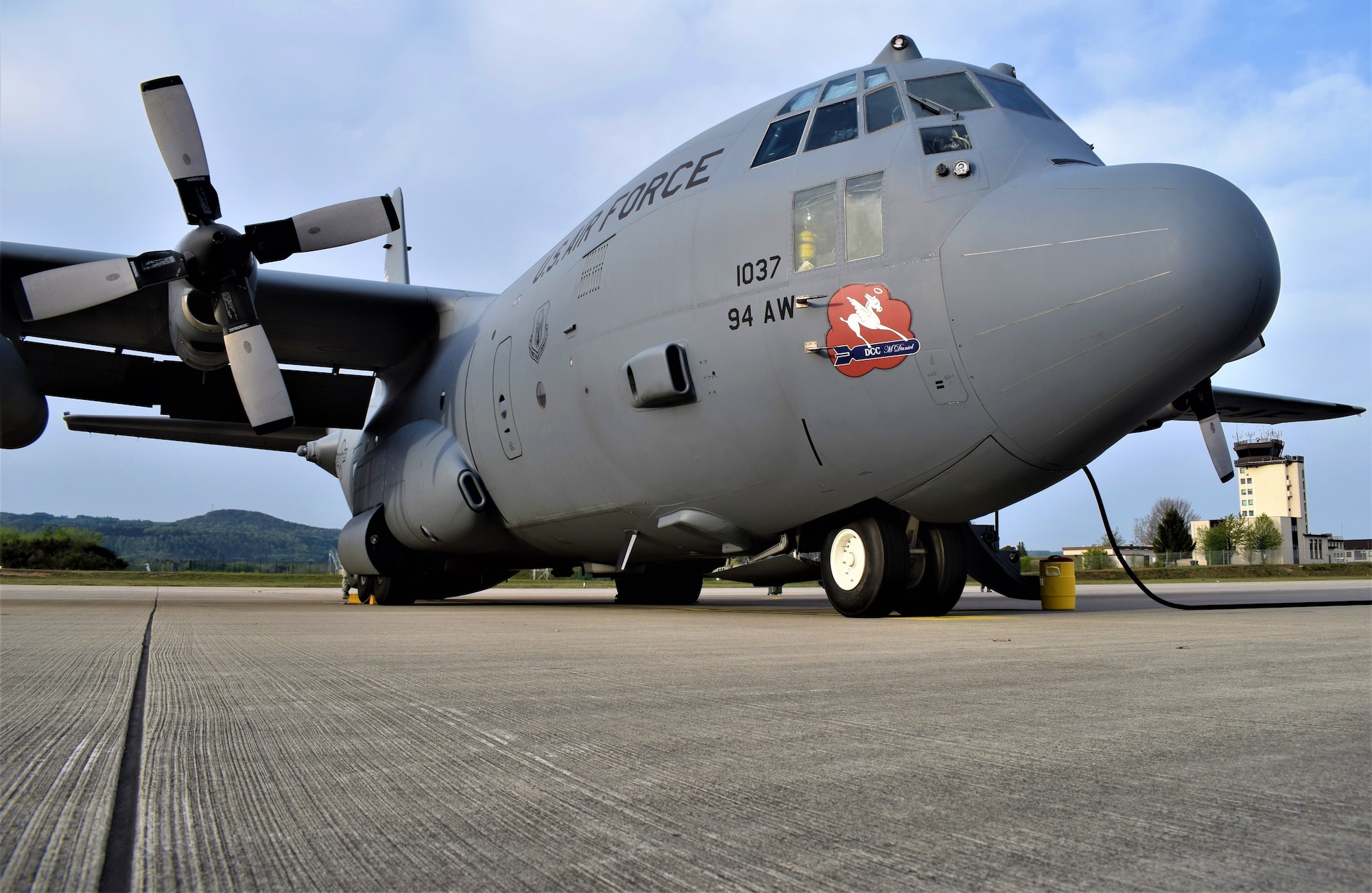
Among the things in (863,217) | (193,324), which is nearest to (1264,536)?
(863,217)

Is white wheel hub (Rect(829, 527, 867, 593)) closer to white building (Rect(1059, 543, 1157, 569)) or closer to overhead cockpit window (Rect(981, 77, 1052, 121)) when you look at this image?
overhead cockpit window (Rect(981, 77, 1052, 121))

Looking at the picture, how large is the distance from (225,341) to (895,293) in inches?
344

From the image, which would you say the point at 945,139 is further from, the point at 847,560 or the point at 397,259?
the point at 397,259

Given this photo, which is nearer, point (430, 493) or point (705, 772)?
point (705, 772)

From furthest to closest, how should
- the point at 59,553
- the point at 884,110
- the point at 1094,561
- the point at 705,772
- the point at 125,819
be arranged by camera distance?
the point at 1094,561, the point at 59,553, the point at 884,110, the point at 705,772, the point at 125,819

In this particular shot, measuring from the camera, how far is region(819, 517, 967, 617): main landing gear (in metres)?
7.95

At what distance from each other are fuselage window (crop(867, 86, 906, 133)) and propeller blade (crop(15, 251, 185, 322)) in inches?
348

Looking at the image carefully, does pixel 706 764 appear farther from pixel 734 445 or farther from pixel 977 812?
pixel 734 445

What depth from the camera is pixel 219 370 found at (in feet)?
47.9

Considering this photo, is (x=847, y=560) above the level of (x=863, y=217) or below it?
below

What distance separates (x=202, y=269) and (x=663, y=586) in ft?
27.5

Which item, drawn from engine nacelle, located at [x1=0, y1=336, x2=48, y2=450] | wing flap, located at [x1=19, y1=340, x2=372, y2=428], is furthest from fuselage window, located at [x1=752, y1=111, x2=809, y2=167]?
wing flap, located at [x1=19, y1=340, x2=372, y2=428]

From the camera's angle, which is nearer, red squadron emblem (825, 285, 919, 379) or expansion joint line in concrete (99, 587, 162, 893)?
expansion joint line in concrete (99, 587, 162, 893)

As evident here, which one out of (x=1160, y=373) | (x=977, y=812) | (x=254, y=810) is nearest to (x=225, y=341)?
(x=1160, y=373)
